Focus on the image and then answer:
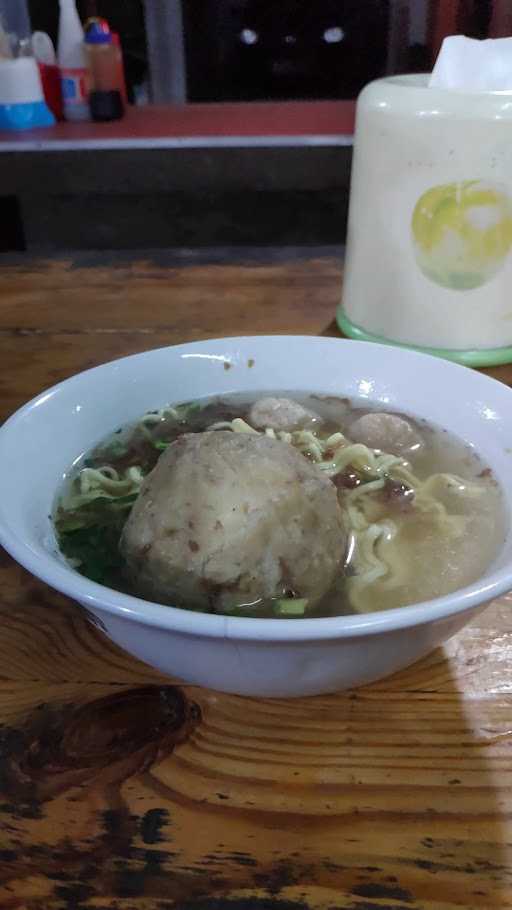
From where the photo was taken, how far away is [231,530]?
2.11 ft

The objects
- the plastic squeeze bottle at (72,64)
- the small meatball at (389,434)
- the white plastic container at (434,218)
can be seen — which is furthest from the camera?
the plastic squeeze bottle at (72,64)

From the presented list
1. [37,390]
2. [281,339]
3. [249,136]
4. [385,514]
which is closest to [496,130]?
[281,339]

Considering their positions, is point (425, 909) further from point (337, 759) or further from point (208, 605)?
point (208, 605)

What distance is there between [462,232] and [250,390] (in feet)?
1.49

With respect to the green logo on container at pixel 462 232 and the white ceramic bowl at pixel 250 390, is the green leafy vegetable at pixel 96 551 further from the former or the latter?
the green logo on container at pixel 462 232

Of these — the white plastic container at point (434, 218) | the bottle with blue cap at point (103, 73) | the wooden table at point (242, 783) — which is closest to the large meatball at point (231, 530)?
the wooden table at point (242, 783)

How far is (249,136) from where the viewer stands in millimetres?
3064

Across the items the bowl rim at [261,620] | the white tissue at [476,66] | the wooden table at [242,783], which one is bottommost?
the wooden table at [242,783]

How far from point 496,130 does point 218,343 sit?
1.82ft

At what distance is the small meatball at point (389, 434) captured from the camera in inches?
38.1

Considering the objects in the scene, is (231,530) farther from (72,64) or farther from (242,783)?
(72,64)

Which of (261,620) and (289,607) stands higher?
(261,620)

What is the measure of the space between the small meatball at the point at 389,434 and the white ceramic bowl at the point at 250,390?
35mm

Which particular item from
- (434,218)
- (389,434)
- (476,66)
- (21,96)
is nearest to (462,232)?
(434,218)
